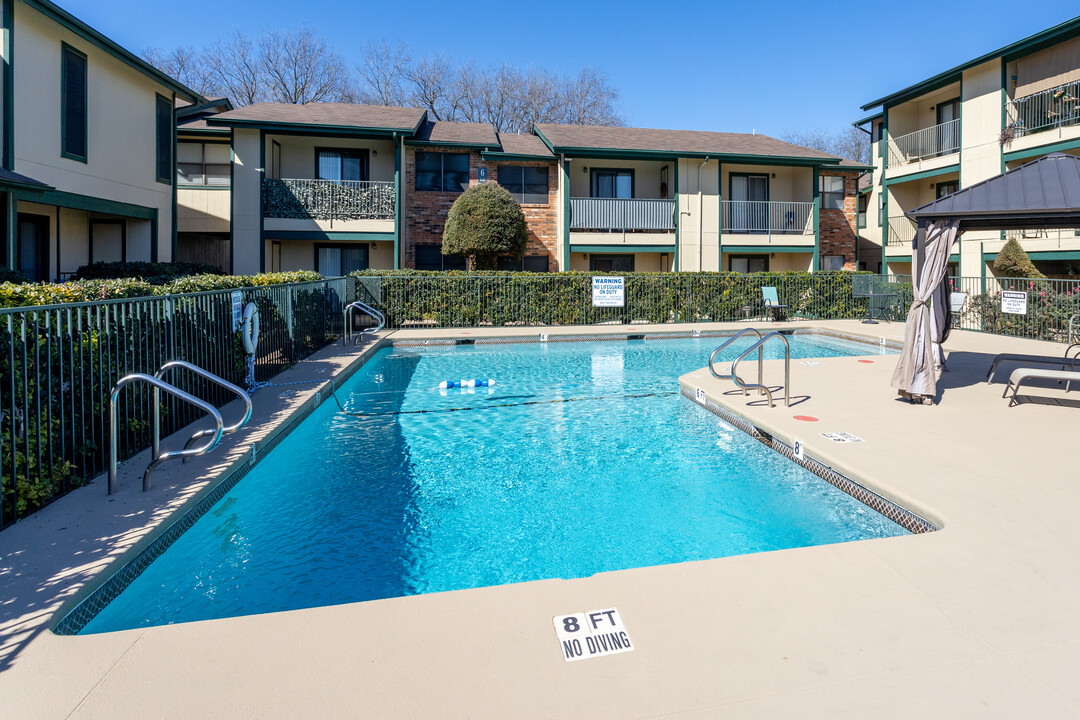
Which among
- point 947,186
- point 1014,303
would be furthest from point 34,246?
point 947,186

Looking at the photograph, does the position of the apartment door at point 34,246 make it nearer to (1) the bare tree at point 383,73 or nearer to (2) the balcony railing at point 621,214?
(2) the balcony railing at point 621,214

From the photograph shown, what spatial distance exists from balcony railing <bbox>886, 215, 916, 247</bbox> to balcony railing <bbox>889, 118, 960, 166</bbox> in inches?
81.5

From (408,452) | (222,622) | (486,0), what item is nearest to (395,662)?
(222,622)

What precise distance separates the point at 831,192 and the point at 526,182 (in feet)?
39.8

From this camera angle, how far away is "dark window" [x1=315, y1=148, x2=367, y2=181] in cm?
2098

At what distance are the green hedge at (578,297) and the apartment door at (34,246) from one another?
6822mm

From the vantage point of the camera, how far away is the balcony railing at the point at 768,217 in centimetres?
2323

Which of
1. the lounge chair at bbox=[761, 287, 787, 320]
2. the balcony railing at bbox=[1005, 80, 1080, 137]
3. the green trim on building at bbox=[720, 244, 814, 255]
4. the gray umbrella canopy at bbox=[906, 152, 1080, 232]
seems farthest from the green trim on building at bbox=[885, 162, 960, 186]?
the gray umbrella canopy at bbox=[906, 152, 1080, 232]

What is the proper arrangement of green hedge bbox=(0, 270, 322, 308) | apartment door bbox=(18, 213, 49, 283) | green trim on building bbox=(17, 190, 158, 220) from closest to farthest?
green hedge bbox=(0, 270, 322, 308)
green trim on building bbox=(17, 190, 158, 220)
apartment door bbox=(18, 213, 49, 283)

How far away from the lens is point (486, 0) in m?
33.1

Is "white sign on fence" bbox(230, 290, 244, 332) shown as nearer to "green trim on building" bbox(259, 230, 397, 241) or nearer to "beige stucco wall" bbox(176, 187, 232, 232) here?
"green trim on building" bbox(259, 230, 397, 241)

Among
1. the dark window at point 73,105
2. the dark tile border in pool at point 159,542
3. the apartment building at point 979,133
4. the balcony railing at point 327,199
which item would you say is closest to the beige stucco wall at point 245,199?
the balcony railing at point 327,199

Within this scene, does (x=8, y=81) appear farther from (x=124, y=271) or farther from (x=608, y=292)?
(x=608, y=292)

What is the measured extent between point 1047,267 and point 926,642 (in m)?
22.6
